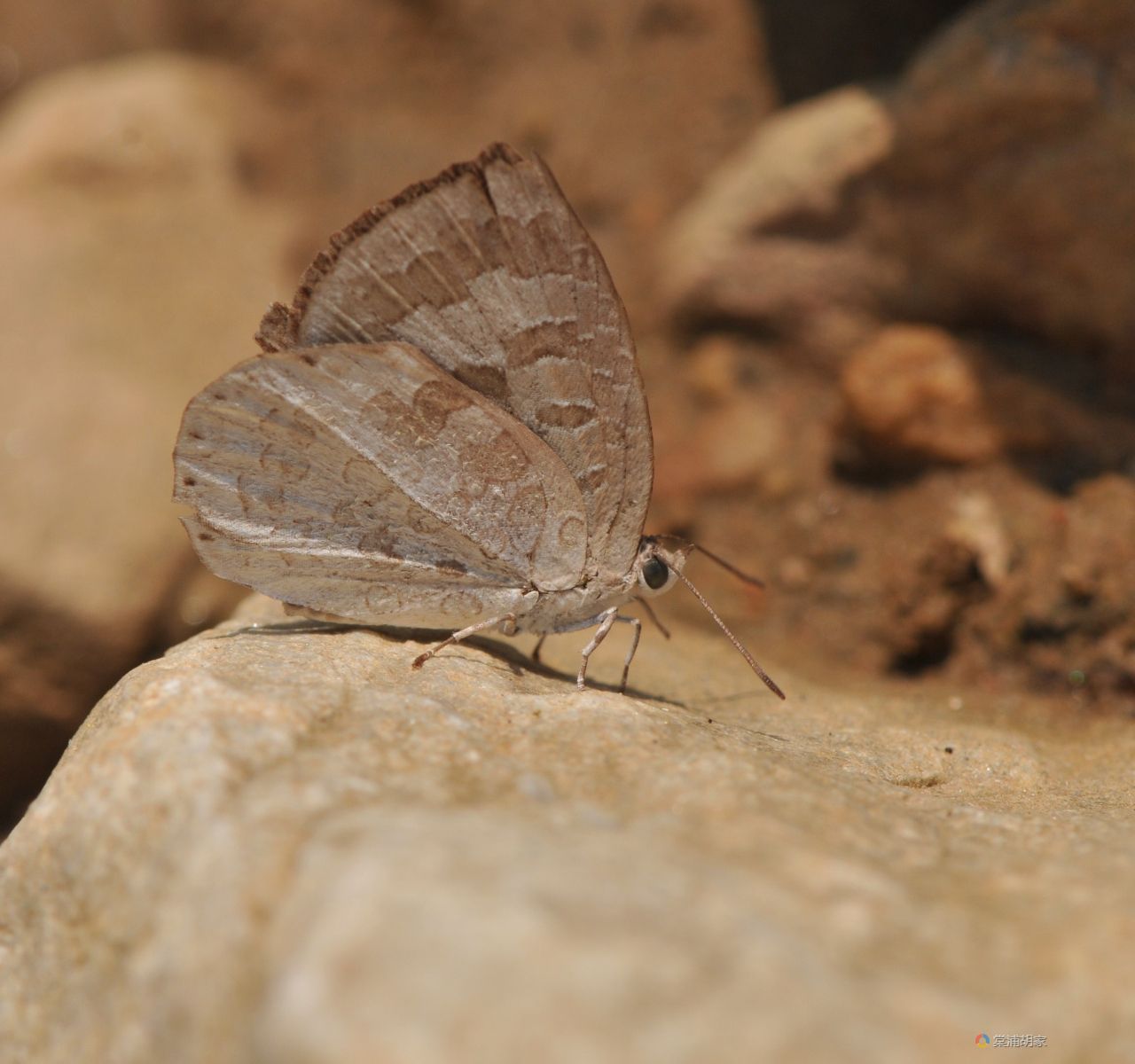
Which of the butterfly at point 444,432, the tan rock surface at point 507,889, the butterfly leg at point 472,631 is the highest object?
the butterfly at point 444,432

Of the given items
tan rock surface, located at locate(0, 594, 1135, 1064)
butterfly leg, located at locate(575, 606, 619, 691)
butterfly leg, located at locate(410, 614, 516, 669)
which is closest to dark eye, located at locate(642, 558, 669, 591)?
butterfly leg, located at locate(575, 606, 619, 691)

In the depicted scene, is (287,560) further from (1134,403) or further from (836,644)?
(1134,403)

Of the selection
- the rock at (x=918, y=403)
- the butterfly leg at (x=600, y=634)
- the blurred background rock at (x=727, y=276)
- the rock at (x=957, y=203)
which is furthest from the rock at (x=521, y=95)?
the butterfly leg at (x=600, y=634)

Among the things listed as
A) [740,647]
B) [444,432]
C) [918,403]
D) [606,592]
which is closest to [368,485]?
[444,432]

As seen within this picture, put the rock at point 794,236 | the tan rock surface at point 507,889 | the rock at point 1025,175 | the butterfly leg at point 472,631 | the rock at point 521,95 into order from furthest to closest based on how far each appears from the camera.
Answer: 1. the rock at point 521,95
2. the rock at point 794,236
3. the rock at point 1025,175
4. the butterfly leg at point 472,631
5. the tan rock surface at point 507,889

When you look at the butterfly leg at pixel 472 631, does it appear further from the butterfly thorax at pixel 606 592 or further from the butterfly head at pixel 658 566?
the butterfly head at pixel 658 566

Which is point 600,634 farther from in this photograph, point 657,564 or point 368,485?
point 368,485

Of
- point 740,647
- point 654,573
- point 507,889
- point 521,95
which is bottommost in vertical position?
point 507,889

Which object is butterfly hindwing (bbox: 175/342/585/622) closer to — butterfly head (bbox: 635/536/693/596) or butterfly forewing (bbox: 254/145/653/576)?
butterfly forewing (bbox: 254/145/653/576)
